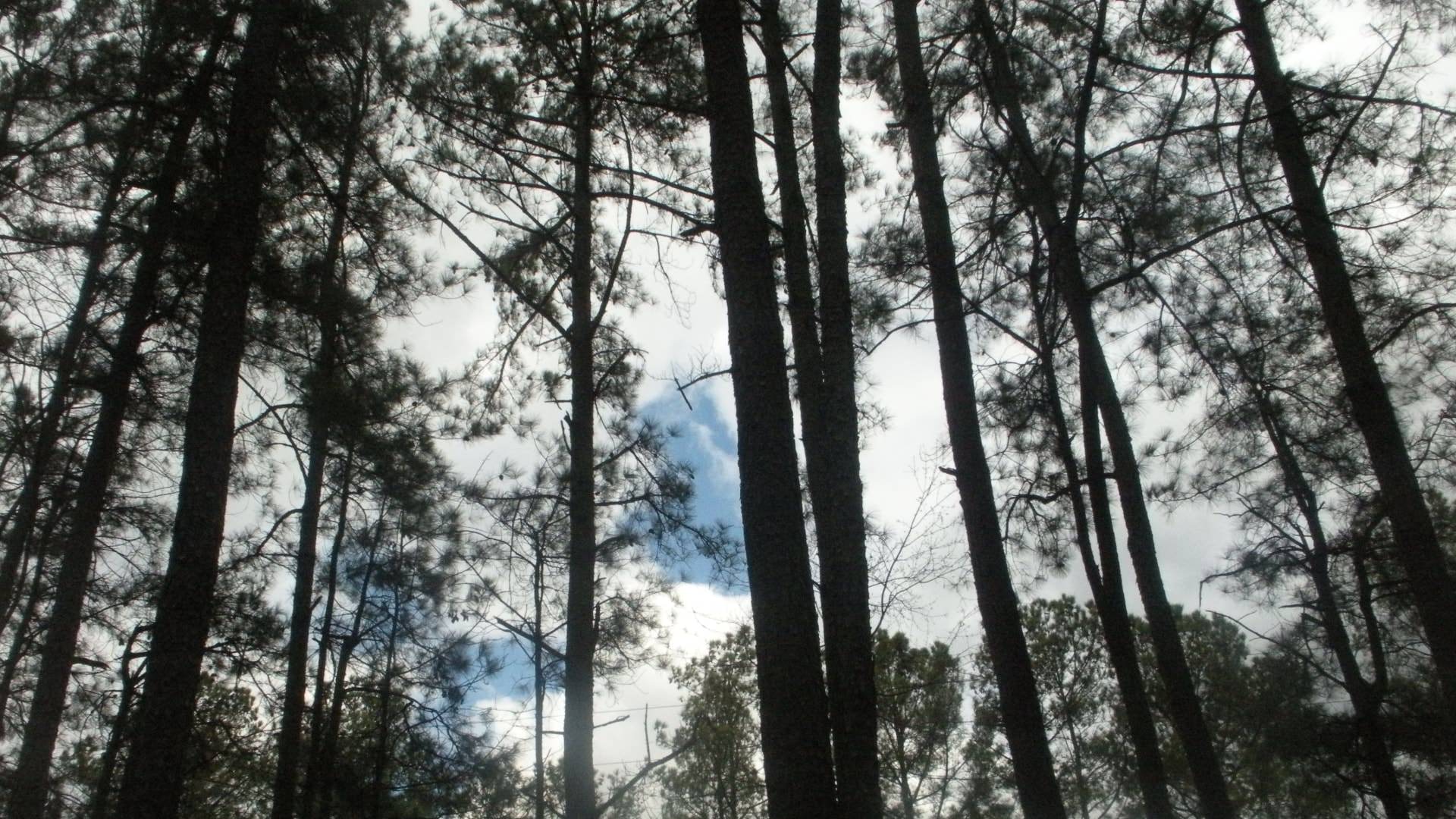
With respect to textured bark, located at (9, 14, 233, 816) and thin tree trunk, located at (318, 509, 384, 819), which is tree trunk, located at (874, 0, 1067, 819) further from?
thin tree trunk, located at (318, 509, 384, 819)

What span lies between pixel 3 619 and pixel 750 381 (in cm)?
686

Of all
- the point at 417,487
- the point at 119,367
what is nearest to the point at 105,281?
the point at 119,367

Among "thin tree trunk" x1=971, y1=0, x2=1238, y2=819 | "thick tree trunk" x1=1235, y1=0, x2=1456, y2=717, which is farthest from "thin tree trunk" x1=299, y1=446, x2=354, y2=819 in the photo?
"thick tree trunk" x1=1235, y1=0, x2=1456, y2=717

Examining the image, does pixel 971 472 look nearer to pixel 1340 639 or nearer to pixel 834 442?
pixel 834 442

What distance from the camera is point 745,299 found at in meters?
3.84

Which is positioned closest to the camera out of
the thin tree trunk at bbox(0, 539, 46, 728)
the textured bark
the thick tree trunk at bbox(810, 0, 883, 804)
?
the thick tree trunk at bbox(810, 0, 883, 804)

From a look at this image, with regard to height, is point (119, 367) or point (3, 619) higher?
point (119, 367)

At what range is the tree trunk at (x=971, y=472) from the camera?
15.7 feet

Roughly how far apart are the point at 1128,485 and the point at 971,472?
208cm

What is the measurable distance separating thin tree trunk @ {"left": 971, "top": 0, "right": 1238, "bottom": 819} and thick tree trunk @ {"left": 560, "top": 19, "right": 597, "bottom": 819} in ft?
9.41

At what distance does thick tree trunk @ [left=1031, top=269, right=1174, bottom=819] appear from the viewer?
5.96 m

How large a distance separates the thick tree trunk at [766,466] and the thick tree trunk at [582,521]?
2.08 m

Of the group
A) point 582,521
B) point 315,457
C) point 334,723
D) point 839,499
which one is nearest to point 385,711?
point 334,723

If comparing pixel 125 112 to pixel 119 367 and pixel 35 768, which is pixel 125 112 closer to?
pixel 119 367
